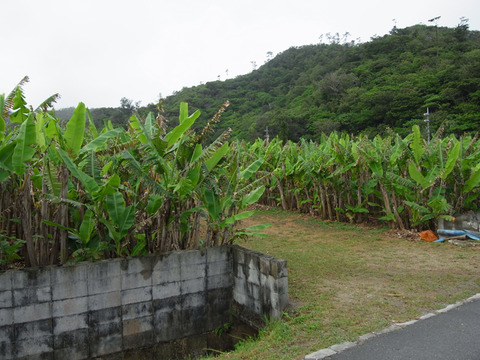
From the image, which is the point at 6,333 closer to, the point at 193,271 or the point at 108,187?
the point at 108,187

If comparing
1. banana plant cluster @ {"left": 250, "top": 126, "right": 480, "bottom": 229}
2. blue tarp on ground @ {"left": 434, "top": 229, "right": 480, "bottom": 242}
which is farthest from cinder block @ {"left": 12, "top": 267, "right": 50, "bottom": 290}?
blue tarp on ground @ {"left": 434, "top": 229, "right": 480, "bottom": 242}

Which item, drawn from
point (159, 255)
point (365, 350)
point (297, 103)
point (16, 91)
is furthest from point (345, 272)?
point (297, 103)

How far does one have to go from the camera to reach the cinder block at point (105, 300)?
15.8 ft

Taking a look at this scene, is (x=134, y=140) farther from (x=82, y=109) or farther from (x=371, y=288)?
(x=371, y=288)

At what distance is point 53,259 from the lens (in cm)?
497

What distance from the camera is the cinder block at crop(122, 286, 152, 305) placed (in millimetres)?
4996

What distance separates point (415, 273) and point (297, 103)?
4962cm

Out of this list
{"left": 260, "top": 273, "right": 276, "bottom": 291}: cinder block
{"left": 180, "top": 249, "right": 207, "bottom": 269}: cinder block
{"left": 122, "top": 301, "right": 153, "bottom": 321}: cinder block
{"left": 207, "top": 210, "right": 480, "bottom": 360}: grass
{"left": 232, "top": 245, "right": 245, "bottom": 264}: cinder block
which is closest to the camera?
{"left": 207, "top": 210, "right": 480, "bottom": 360}: grass

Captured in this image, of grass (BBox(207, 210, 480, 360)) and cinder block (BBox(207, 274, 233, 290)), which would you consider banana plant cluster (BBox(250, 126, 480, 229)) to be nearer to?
grass (BBox(207, 210, 480, 360))

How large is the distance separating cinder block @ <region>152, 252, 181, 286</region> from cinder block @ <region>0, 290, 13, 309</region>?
1.66 m

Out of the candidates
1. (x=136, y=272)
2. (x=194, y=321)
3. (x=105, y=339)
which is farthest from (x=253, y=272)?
(x=105, y=339)

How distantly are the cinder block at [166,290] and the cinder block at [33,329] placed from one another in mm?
1292

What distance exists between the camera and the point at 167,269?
5.24 metres

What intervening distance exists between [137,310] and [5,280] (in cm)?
161
